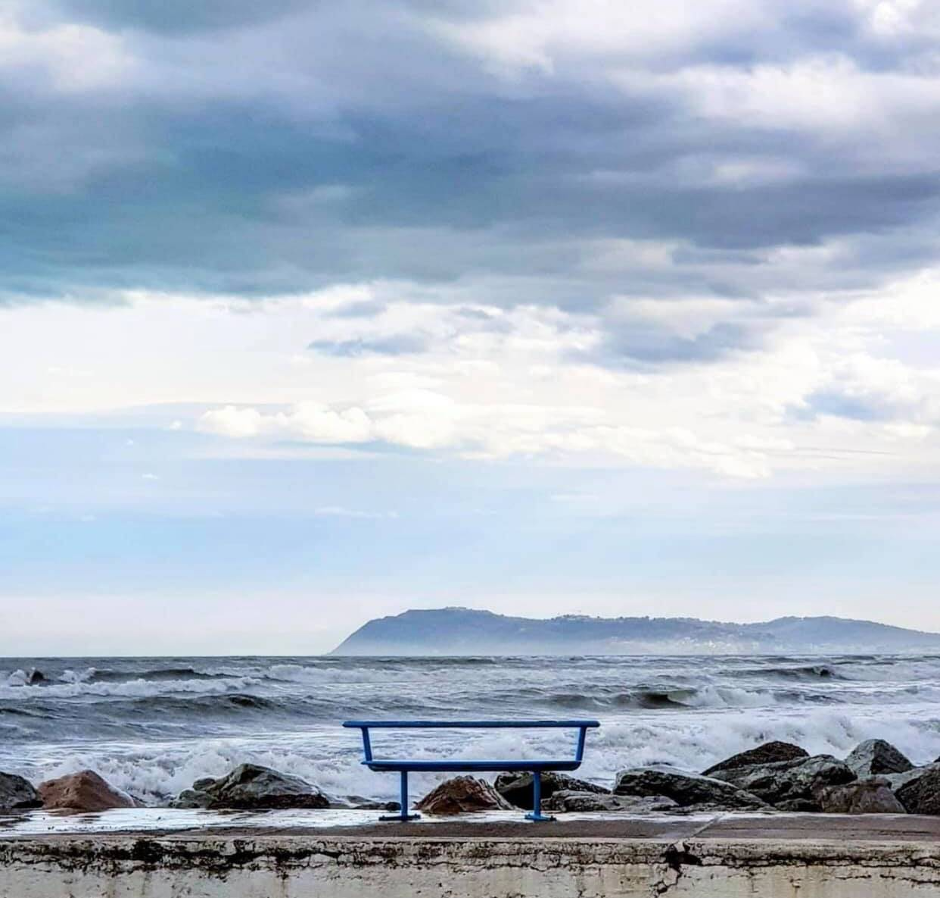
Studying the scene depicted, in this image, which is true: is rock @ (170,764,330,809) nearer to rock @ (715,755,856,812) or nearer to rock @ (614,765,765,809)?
rock @ (614,765,765,809)

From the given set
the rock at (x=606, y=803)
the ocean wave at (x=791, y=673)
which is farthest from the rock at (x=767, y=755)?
the ocean wave at (x=791, y=673)

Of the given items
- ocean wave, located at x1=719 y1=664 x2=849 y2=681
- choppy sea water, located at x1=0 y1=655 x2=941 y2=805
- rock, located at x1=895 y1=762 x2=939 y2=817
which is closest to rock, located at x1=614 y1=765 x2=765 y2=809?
rock, located at x1=895 y1=762 x2=939 y2=817

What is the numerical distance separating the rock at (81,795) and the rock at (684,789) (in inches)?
172

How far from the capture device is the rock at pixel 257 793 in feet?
37.2

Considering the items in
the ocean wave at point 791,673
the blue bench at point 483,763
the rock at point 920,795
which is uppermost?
the blue bench at point 483,763

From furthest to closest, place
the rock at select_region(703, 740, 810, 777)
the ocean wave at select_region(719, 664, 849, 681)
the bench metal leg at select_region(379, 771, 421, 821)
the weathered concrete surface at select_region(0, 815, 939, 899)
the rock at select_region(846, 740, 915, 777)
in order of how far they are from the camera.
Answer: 1. the ocean wave at select_region(719, 664, 849, 681)
2. the rock at select_region(703, 740, 810, 777)
3. the rock at select_region(846, 740, 915, 777)
4. the bench metal leg at select_region(379, 771, 421, 821)
5. the weathered concrete surface at select_region(0, 815, 939, 899)

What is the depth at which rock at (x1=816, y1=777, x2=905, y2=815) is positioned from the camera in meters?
11.2

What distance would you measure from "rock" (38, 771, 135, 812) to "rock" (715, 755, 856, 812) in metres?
5.52

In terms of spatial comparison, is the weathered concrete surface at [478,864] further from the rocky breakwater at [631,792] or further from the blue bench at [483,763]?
the rocky breakwater at [631,792]

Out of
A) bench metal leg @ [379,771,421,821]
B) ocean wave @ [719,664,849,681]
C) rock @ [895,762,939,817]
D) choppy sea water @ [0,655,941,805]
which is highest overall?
bench metal leg @ [379,771,421,821]

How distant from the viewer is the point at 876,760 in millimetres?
13836

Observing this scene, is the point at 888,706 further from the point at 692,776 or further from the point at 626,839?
the point at 626,839

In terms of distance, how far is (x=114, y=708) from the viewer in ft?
89.9

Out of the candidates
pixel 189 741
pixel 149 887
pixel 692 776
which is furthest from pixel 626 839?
pixel 189 741
